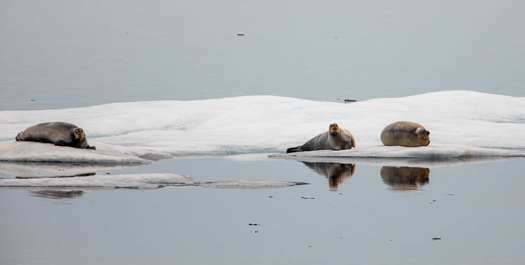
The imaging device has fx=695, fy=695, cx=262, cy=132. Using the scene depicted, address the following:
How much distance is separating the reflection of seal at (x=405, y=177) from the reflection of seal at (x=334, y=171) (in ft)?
1.89

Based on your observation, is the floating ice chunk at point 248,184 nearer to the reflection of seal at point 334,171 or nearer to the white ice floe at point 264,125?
the reflection of seal at point 334,171

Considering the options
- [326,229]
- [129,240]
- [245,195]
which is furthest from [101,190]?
[326,229]

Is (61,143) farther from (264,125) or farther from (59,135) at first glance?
(264,125)

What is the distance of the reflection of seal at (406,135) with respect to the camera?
14383 mm

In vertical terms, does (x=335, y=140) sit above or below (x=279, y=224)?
above

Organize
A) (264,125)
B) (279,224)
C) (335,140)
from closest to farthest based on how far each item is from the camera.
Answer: (279,224)
(335,140)
(264,125)

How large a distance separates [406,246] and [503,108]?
2096 cm

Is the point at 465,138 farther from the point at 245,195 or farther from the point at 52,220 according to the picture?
the point at 52,220

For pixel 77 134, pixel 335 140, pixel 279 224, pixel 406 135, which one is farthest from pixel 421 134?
pixel 279 224

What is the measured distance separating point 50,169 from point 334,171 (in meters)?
4.72

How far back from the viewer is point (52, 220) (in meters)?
7.05

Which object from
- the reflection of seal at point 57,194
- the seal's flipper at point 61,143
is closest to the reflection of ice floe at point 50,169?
the seal's flipper at point 61,143

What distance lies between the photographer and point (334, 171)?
11.6m

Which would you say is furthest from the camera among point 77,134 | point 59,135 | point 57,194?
point 59,135
